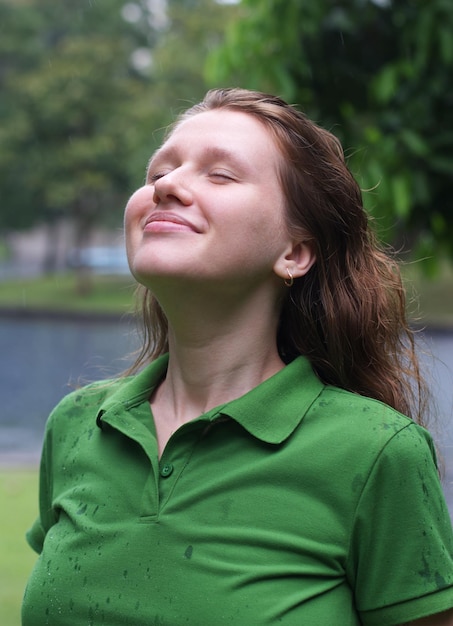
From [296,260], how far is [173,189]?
1.00ft

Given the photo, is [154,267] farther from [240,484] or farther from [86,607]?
[86,607]

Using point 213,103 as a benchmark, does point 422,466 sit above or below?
below

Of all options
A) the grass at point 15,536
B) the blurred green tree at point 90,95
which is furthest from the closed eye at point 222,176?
the blurred green tree at point 90,95

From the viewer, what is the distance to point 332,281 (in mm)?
1975

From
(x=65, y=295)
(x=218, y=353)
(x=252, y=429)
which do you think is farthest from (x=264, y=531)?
(x=65, y=295)

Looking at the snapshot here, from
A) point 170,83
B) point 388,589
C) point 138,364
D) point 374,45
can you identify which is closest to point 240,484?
point 388,589

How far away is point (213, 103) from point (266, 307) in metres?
0.41

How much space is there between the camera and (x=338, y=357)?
195 centimetres

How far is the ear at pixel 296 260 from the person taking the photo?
6.15 ft

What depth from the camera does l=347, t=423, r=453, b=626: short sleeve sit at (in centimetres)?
163

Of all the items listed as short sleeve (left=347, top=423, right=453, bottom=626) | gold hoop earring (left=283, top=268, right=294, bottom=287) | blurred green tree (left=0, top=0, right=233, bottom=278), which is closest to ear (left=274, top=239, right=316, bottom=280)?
gold hoop earring (left=283, top=268, right=294, bottom=287)

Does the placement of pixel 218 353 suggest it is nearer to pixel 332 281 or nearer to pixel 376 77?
pixel 332 281

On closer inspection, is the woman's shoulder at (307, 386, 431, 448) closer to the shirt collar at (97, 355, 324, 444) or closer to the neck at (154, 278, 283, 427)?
the shirt collar at (97, 355, 324, 444)

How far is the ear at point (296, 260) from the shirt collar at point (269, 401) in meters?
0.17
